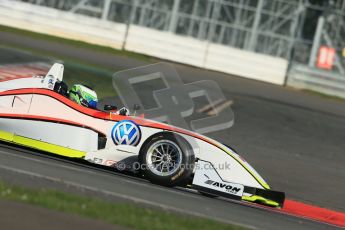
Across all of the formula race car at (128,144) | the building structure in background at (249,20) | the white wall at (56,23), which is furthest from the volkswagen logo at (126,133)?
the building structure in background at (249,20)

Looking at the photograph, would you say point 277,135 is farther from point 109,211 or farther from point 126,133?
point 109,211

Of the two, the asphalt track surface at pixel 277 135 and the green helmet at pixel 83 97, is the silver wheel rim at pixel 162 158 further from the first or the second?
the green helmet at pixel 83 97

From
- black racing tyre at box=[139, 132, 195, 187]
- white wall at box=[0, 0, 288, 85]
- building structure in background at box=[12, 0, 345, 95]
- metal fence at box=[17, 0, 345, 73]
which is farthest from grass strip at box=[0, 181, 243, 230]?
metal fence at box=[17, 0, 345, 73]

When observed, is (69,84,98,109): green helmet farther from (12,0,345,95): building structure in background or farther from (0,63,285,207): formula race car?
(12,0,345,95): building structure in background

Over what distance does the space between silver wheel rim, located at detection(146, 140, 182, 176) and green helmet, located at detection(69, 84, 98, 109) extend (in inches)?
42.4

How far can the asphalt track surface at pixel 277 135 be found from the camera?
32.7ft

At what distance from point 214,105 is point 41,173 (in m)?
8.61

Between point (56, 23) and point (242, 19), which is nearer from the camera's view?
point (56, 23)

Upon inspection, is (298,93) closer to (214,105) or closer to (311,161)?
(214,105)

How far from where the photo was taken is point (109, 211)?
20.7ft

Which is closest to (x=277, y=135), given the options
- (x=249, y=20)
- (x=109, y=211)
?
(x=109, y=211)

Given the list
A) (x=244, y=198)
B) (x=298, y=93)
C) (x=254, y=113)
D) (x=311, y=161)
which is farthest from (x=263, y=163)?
(x=298, y=93)

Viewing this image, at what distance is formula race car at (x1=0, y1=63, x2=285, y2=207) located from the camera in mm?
8250

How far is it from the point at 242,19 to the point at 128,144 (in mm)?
16700
